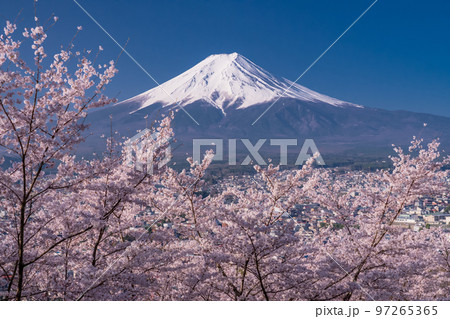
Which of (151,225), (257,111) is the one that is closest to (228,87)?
(257,111)

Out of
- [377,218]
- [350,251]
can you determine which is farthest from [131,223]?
[377,218]

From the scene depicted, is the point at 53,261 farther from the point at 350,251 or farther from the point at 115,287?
the point at 350,251

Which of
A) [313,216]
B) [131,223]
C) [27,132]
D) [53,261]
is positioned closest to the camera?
[27,132]

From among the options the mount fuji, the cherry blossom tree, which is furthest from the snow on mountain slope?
the cherry blossom tree

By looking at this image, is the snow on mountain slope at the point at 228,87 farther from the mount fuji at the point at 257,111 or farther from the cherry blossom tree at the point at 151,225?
the cherry blossom tree at the point at 151,225

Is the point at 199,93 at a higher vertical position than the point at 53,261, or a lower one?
higher

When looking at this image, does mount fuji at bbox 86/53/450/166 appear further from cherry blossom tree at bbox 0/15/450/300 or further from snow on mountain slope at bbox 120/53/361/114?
cherry blossom tree at bbox 0/15/450/300

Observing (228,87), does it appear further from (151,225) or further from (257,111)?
(151,225)
